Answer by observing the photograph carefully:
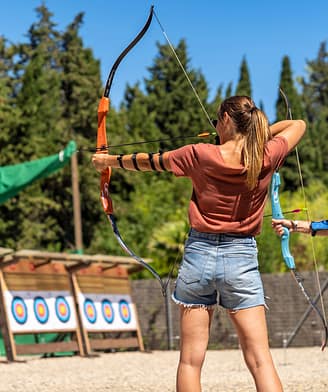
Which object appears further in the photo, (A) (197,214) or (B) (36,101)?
(B) (36,101)

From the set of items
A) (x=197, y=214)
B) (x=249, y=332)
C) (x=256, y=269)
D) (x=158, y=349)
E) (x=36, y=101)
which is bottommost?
(x=158, y=349)

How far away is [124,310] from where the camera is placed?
1559 cm

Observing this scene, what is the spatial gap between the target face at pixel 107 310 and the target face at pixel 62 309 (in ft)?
3.19

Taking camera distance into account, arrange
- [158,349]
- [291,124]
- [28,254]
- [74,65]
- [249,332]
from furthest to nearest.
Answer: [74,65] → [158,349] → [28,254] → [291,124] → [249,332]

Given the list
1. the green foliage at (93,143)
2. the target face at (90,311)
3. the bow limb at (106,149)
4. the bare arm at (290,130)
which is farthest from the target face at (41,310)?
the bare arm at (290,130)

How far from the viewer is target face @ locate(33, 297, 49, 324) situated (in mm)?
13492

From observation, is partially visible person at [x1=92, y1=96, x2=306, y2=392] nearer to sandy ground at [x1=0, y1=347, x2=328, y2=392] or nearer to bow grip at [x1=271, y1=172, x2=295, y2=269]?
bow grip at [x1=271, y1=172, x2=295, y2=269]

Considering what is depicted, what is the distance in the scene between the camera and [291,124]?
4469 millimetres

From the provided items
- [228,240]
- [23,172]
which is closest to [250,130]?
[228,240]

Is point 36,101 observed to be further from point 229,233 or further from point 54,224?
point 229,233

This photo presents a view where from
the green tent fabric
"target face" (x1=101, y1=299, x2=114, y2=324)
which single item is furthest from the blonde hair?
the green tent fabric

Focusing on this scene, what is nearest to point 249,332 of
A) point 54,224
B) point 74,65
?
point 54,224

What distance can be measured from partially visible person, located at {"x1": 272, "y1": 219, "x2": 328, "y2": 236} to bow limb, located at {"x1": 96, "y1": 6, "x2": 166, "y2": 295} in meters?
0.65

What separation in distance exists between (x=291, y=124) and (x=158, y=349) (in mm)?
12890
